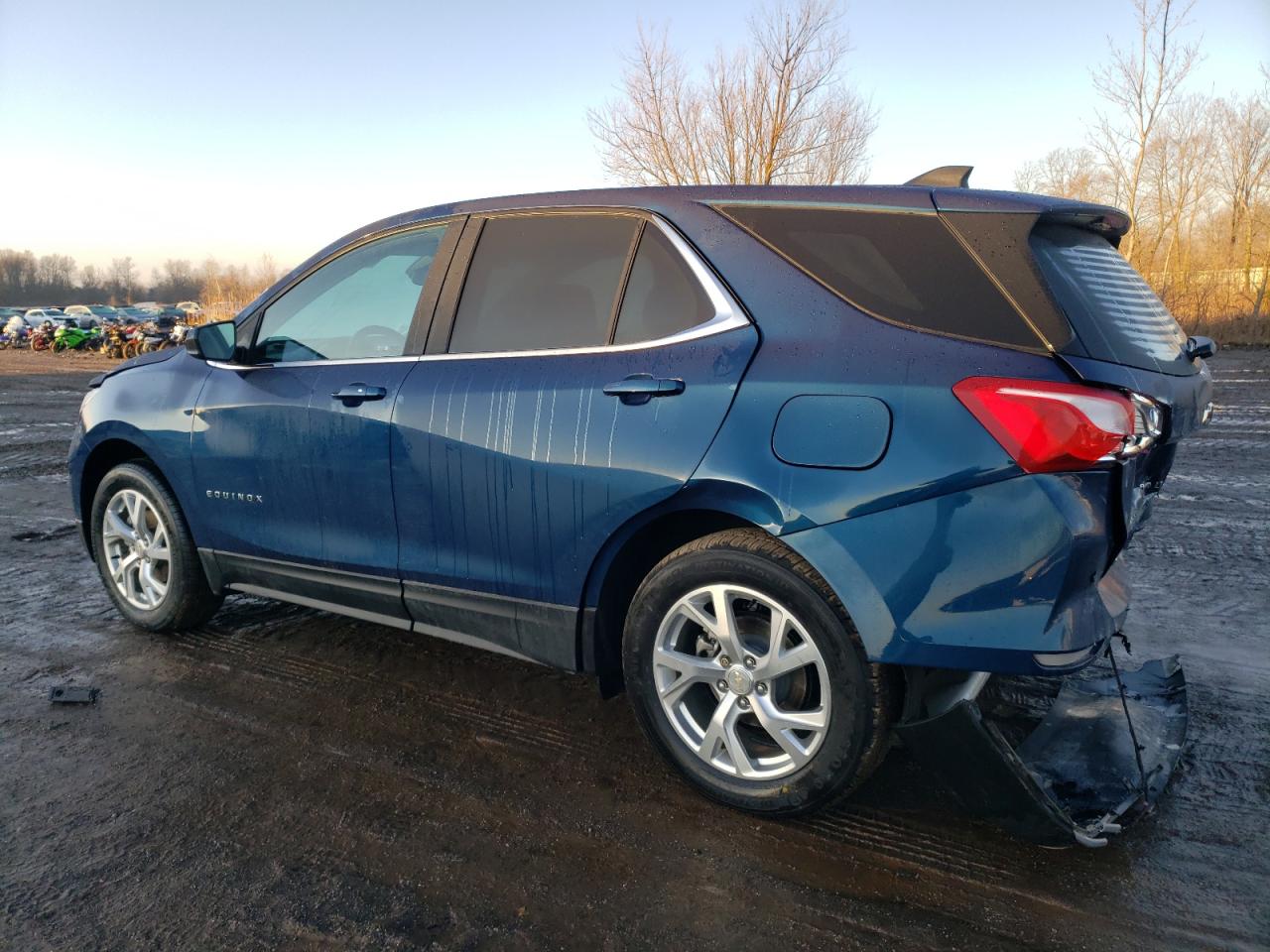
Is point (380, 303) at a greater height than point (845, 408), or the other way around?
point (380, 303)

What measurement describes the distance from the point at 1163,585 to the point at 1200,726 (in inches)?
74.7

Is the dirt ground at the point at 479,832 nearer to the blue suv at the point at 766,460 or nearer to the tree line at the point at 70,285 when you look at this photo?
the blue suv at the point at 766,460

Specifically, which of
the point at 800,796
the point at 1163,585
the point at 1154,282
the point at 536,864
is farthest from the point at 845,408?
the point at 1154,282

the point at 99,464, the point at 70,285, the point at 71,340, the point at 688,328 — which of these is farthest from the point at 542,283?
the point at 70,285

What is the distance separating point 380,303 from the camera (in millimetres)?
→ 3564

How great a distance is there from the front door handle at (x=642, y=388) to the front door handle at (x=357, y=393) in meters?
1.00

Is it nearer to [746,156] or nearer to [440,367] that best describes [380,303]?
[440,367]

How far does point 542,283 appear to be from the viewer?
315 cm

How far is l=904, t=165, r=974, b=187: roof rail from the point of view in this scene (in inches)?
113

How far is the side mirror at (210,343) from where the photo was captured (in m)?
3.88

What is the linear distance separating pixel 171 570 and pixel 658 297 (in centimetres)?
272

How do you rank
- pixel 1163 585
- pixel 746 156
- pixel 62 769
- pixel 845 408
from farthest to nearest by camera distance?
pixel 746 156 → pixel 1163 585 → pixel 62 769 → pixel 845 408

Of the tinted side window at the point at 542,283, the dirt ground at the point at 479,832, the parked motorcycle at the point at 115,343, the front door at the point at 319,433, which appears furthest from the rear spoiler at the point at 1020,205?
the parked motorcycle at the point at 115,343

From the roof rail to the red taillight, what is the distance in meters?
0.93
